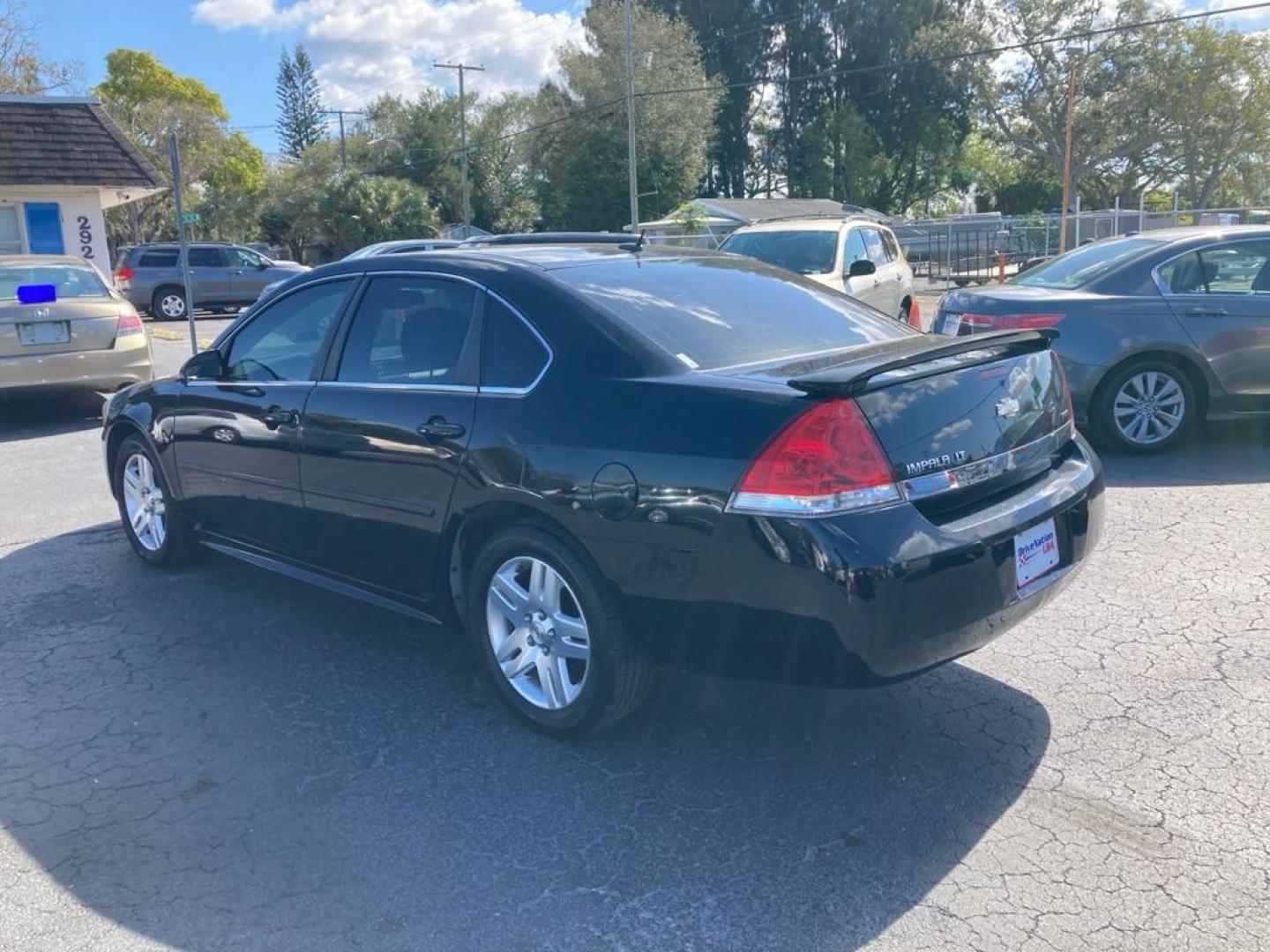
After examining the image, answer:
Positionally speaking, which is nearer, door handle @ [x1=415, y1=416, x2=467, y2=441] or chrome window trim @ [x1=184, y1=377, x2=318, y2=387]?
door handle @ [x1=415, y1=416, x2=467, y2=441]

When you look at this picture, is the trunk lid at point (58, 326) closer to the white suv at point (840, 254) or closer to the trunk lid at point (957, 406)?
the white suv at point (840, 254)

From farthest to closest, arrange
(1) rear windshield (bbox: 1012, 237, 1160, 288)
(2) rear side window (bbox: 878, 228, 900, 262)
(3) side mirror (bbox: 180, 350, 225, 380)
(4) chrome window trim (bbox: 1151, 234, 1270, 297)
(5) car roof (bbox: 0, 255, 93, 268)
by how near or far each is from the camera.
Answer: (2) rear side window (bbox: 878, 228, 900, 262)
(5) car roof (bbox: 0, 255, 93, 268)
(1) rear windshield (bbox: 1012, 237, 1160, 288)
(4) chrome window trim (bbox: 1151, 234, 1270, 297)
(3) side mirror (bbox: 180, 350, 225, 380)

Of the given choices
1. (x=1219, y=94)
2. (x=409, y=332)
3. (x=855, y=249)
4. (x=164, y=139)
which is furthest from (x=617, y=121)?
(x=409, y=332)

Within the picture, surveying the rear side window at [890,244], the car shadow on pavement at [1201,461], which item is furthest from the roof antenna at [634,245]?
the rear side window at [890,244]

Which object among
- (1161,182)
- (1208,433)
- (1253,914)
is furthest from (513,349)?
(1161,182)

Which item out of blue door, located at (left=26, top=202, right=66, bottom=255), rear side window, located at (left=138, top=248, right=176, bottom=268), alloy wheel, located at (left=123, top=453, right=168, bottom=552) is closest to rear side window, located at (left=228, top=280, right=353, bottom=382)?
alloy wheel, located at (left=123, top=453, right=168, bottom=552)

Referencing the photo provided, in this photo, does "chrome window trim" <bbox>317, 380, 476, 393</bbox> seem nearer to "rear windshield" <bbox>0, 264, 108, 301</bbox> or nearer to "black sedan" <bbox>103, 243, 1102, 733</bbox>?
"black sedan" <bbox>103, 243, 1102, 733</bbox>

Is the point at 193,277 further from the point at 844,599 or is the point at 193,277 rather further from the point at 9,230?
the point at 844,599

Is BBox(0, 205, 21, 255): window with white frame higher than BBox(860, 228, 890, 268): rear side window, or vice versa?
BBox(0, 205, 21, 255): window with white frame

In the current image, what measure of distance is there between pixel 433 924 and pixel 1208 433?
7.80 m

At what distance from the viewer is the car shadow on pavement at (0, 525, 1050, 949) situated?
9.61 ft

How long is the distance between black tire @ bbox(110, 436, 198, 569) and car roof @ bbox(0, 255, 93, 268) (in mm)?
5502

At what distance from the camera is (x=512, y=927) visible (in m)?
2.87

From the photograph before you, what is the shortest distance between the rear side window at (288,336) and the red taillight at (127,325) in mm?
5964
